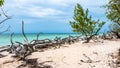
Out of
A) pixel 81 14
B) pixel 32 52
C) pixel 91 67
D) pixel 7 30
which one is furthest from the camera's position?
pixel 81 14

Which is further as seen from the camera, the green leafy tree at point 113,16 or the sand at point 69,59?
the green leafy tree at point 113,16

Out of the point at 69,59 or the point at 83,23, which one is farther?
the point at 83,23

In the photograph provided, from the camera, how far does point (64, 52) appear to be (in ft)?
58.1

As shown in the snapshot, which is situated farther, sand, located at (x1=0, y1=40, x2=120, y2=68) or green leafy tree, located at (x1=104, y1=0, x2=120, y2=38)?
green leafy tree, located at (x1=104, y1=0, x2=120, y2=38)

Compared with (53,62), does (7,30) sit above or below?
above

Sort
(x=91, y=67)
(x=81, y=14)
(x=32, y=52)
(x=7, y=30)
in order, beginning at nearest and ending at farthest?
(x=91, y=67), (x=7, y=30), (x=32, y=52), (x=81, y=14)

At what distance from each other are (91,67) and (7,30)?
4.98 m

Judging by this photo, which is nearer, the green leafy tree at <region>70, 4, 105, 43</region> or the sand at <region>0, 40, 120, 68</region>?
the sand at <region>0, 40, 120, 68</region>

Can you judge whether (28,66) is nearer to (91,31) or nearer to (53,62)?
(53,62)

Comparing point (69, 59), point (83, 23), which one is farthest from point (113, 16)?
point (69, 59)

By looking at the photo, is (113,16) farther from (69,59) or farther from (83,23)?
(69,59)

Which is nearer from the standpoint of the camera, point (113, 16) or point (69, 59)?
point (69, 59)

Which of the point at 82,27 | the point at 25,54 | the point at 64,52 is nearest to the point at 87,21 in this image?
the point at 82,27

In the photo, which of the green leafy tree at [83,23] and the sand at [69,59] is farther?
the green leafy tree at [83,23]
